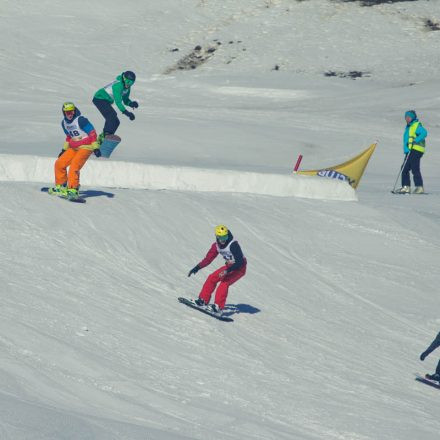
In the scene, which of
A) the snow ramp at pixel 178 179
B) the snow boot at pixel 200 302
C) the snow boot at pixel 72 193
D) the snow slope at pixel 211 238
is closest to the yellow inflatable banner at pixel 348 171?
the snow slope at pixel 211 238

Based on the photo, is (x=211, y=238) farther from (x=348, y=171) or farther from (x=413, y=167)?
(x=413, y=167)

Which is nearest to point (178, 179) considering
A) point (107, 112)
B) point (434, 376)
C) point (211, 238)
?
point (107, 112)

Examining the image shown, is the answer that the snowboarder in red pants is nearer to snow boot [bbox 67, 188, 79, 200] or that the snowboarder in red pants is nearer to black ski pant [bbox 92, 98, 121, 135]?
snow boot [bbox 67, 188, 79, 200]

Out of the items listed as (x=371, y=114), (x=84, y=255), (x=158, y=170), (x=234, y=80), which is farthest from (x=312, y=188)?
(x=234, y=80)

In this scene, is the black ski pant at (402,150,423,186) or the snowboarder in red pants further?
the black ski pant at (402,150,423,186)

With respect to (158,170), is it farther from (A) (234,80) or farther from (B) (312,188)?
(A) (234,80)

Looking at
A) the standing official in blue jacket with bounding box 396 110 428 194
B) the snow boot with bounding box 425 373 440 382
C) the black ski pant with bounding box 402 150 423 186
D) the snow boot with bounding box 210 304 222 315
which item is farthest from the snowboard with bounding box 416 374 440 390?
the black ski pant with bounding box 402 150 423 186

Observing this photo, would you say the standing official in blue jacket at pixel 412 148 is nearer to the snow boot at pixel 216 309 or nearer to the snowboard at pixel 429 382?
the snowboard at pixel 429 382

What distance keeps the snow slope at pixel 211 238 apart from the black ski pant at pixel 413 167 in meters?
0.36

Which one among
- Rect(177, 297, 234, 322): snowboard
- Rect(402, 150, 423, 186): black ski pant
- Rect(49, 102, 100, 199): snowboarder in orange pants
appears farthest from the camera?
Rect(402, 150, 423, 186): black ski pant

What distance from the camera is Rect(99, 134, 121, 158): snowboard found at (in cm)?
1934

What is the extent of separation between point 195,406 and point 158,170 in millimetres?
9037

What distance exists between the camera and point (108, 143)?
63.7ft

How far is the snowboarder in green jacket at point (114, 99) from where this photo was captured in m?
18.6
